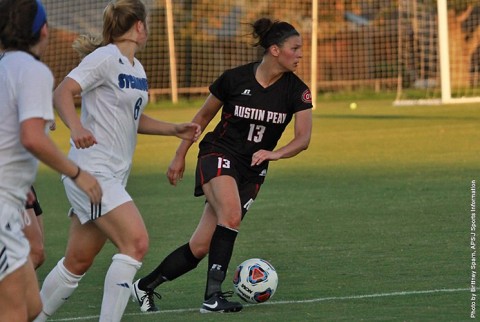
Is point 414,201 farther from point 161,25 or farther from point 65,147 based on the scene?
point 161,25

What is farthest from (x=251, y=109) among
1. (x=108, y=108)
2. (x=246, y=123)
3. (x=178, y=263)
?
(x=108, y=108)

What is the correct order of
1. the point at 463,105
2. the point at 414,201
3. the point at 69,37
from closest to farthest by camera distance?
1. the point at 414,201
2. the point at 463,105
3. the point at 69,37

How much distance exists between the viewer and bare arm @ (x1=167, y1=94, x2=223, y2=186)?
24.2 ft

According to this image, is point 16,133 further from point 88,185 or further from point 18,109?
point 88,185

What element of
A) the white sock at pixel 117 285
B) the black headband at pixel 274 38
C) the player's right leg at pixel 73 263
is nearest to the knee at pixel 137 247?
the white sock at pixel 117 285

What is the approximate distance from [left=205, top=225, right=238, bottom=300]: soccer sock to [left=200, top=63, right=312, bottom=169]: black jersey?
0.54m

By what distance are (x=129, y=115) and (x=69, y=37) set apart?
76.8 ft

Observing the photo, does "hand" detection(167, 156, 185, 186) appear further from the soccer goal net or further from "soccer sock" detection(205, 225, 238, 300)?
the soccer goal net

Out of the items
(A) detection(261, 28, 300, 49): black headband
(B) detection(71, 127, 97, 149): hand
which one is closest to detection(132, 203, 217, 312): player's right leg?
(A) detection(261, 28, 300, 49): black headband

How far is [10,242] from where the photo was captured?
4738 mm

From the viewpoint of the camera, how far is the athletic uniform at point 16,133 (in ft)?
15.3

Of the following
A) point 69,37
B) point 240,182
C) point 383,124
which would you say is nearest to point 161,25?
point 69,37

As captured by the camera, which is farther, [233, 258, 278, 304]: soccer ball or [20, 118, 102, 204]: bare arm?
[233, 258, 278, 304]: soccer ball

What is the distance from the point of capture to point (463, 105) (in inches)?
1006
